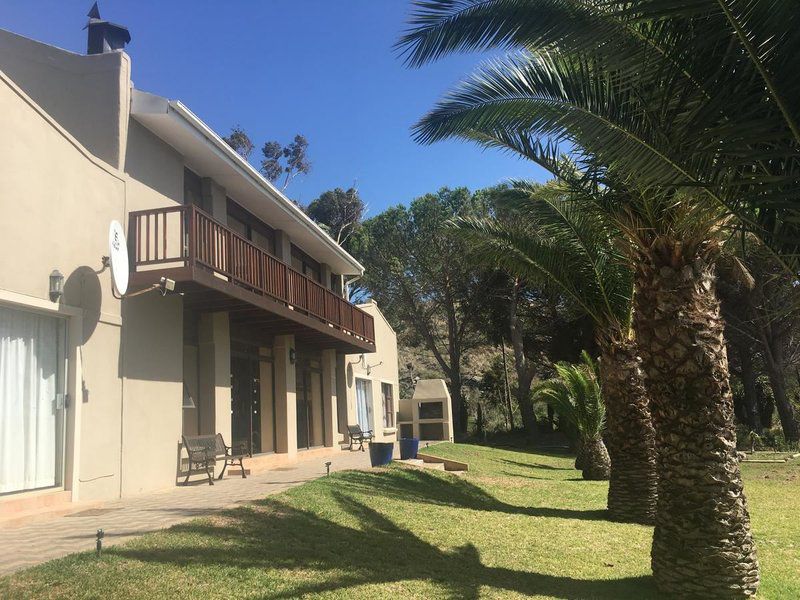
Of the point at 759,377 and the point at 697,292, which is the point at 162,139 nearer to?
the point at 697,292

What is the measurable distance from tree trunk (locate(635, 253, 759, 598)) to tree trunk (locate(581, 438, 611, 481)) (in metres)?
10.1

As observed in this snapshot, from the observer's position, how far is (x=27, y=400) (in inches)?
296

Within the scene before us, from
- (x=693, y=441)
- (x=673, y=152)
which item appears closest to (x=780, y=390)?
(x=693, y=441)

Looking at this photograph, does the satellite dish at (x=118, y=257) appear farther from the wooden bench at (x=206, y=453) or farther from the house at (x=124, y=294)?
the wooden bench at (x=206, y=453)

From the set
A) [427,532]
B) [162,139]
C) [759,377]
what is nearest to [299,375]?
[162,139]

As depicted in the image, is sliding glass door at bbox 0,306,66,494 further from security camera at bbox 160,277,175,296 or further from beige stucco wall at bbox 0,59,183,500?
security camera at bbox 160,277,175,296

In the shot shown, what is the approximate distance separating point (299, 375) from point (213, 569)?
1214 centimetres

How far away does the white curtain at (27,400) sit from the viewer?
7184 mm

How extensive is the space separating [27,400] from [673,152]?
7511mm

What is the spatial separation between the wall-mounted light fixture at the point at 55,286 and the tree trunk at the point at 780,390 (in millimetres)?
24074

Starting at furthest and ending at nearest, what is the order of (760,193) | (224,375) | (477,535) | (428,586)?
(224,375) → (477,535) → (428,586) → (760,193)

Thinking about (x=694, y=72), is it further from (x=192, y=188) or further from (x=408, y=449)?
(x=408, y=449)

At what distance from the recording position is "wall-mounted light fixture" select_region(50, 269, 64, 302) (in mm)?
→ 7781

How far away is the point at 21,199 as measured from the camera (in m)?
7.42
